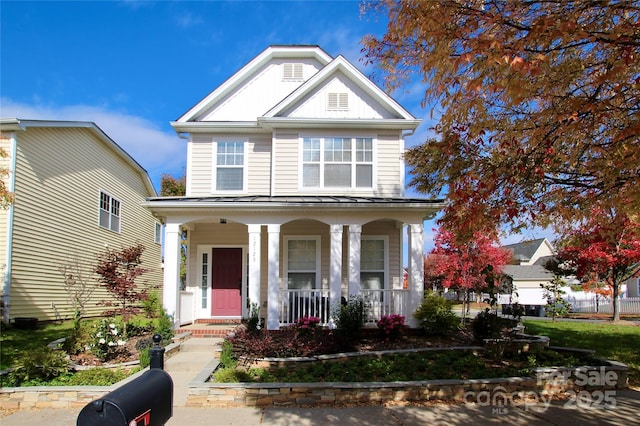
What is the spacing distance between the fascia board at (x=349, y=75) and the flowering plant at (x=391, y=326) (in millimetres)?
6089

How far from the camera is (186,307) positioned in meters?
12.8

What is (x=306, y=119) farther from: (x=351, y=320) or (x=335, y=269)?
(x=351, y=320)

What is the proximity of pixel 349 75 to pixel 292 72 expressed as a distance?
7.56ft

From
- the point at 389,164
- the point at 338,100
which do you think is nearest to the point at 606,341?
the point at 389,164

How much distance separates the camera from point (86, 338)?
9.27 meters

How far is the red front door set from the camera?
13.6 meters

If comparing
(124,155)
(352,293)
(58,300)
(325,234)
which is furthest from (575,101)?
(124,155)

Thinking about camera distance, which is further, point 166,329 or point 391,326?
point 391,326

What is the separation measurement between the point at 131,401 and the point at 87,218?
663 inches

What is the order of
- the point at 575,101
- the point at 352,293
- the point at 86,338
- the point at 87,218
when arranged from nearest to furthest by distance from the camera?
the point at 575,101 < the point at 86,338 < the point at 352,293 < the point at 87,218

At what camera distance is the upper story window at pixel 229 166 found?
13852 mm

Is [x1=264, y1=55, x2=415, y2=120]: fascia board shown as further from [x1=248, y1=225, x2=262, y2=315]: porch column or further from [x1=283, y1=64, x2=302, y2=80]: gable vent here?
[x1=248, y1=225, x2=262, y2=315]: porch column

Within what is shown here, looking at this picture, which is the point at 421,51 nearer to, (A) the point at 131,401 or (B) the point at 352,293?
(A) the point at 131,401

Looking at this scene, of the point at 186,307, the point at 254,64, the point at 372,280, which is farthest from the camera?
the point at 254,64
